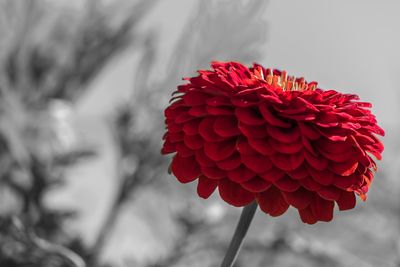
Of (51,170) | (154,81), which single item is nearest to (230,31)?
(154,81)

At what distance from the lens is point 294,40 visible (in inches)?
61.7

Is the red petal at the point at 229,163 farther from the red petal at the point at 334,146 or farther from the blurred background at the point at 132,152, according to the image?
the blurred background at the point at 132,152

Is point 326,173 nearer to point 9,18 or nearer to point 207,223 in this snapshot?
point 207,223

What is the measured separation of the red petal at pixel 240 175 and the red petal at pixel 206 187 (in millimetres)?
22

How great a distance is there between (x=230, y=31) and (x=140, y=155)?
231 millimetres

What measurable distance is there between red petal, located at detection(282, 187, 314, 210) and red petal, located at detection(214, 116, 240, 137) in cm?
5

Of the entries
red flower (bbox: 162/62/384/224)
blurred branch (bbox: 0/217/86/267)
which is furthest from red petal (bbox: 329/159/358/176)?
blurred branch (bbox: 0/217/86/267)

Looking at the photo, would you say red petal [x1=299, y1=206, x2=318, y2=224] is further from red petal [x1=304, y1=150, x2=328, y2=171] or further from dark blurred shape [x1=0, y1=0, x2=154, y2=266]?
dark blurred shape [x1=0, y1=0, x2=154, y2=266]

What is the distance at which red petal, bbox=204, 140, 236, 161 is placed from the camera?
44 cm

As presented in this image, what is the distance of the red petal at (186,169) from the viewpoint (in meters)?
0.46

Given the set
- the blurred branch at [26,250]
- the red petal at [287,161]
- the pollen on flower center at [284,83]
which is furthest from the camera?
the blurred branch at [26,250]

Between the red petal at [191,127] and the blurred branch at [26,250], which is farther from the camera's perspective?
the blurred branch at [26,250]

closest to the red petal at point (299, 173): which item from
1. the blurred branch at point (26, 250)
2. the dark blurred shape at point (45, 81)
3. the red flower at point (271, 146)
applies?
the red flower at point (271, 146)

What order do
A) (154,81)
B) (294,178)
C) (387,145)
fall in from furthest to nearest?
(387,145)
(154,81)
(294,178)
